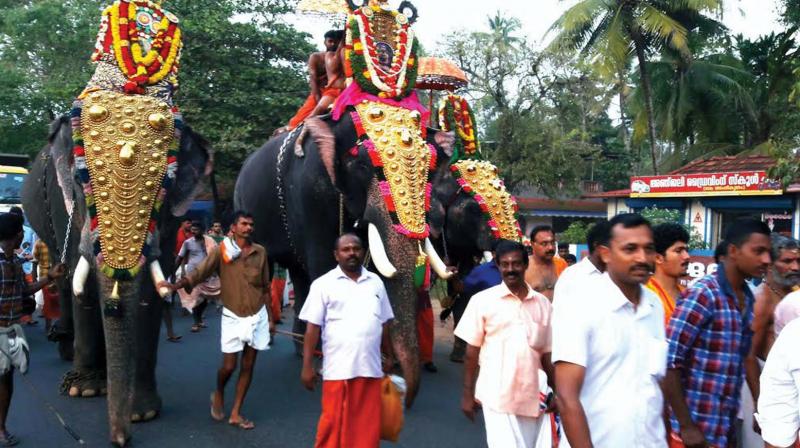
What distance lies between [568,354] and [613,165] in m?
31.4

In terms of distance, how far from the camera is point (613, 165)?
3262 cm

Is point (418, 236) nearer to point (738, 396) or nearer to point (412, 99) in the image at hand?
point (412, 99)

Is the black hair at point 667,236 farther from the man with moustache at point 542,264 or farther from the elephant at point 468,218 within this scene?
the elephant at point 468,218

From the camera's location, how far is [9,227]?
15.3ft

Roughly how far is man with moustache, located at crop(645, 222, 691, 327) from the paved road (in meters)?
1.85

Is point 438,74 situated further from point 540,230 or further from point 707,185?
point 707,185

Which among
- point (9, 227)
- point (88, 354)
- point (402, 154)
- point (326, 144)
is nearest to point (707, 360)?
point (402, 154)

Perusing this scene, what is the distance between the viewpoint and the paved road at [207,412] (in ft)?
16.5

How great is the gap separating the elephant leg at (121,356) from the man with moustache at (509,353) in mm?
2009

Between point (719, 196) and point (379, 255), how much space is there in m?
13.1

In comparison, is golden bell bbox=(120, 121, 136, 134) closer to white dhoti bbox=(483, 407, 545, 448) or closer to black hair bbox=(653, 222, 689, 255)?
white dhoti bbox=(483, 407, 545, 448)

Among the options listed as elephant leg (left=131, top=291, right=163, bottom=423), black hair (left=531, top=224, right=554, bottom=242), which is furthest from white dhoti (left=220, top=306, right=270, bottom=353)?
black hair (left=531, top=224, right=554, bottom=242)

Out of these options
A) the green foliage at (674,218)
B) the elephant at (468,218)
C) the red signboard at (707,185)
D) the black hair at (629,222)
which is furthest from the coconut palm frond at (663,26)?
the black hair at (629,222)

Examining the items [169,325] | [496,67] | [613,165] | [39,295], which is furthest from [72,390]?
[613,165]
